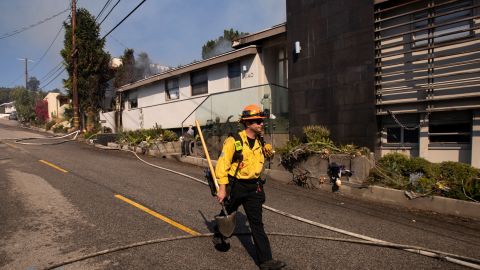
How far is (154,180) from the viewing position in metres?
10.2

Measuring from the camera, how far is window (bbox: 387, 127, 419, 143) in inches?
385

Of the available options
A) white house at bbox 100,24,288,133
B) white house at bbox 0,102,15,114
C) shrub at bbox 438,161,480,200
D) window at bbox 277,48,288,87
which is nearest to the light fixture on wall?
white house at bbox 100,24,288,133

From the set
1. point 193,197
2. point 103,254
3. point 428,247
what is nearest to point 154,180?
point 193,197

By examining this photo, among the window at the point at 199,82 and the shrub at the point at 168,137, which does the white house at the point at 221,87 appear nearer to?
the window at the point at 199,82

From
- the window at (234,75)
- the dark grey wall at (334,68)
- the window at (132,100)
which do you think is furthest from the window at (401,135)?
the window at (132,100)

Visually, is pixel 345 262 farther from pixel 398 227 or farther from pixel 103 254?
pixel 103 254

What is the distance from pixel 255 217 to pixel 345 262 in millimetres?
1401

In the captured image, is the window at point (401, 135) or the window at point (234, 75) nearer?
the window at point (401, 135)

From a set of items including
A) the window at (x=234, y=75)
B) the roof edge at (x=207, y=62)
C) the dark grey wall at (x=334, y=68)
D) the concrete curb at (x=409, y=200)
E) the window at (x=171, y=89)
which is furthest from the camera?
the window at (x=171, y=89)

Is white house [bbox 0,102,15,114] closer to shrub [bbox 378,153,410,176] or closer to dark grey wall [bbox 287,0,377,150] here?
dark grey wall [bbox 287,0,377,150]

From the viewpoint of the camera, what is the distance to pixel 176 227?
5879mm

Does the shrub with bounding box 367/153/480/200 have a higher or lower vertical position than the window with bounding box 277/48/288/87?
lower

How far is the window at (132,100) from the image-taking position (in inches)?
1034

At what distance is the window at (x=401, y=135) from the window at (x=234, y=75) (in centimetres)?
819
